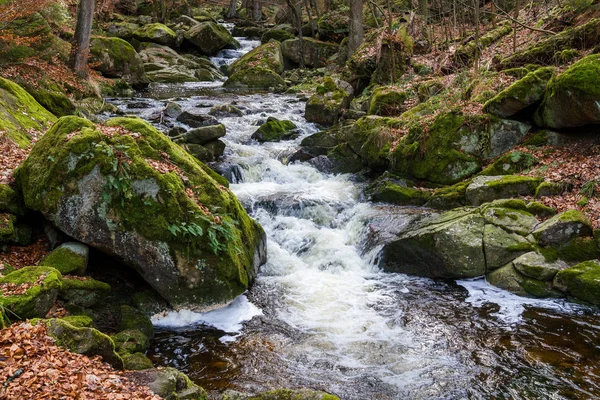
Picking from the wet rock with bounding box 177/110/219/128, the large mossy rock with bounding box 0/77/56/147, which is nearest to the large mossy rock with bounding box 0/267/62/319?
the large mossy rock with bounding box 0/77/56/147

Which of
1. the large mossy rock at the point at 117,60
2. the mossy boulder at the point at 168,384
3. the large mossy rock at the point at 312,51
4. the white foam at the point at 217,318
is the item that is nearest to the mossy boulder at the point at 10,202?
the white foam at the point at 217,318

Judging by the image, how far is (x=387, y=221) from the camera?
10953 millimetres

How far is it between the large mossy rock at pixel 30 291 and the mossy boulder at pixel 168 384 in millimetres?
1608

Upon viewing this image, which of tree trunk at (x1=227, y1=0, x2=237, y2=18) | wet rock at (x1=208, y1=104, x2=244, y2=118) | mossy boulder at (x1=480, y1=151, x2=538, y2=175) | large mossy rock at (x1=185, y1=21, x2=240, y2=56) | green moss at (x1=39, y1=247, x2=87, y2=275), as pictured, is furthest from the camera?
tree trunk at (x1=227, y1=0, x2=237, y2=18)

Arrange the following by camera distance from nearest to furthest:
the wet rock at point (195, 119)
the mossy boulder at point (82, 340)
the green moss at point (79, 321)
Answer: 1. the mossy boulder at point (82, 340)
2. the green moss at point (79, 321)
3. the wet rock at point (195, 119)

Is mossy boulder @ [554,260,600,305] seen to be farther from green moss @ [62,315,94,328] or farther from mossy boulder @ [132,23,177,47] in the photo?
mossy boulder @ [132,23,177,47]

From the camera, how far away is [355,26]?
951 inches

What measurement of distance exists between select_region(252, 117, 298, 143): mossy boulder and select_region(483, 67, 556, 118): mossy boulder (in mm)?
7523

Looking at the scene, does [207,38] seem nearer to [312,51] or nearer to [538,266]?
[312,51]

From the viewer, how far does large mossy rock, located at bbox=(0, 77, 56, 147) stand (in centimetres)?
988

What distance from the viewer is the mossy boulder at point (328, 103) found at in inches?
723

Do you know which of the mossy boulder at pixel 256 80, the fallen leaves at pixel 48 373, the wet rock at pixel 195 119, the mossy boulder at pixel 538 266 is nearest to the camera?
the fallen leaves at pixel 48 373

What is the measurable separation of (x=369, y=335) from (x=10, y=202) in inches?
252

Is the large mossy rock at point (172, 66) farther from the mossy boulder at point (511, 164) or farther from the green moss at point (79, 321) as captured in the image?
the green moss at point (79, 321)
